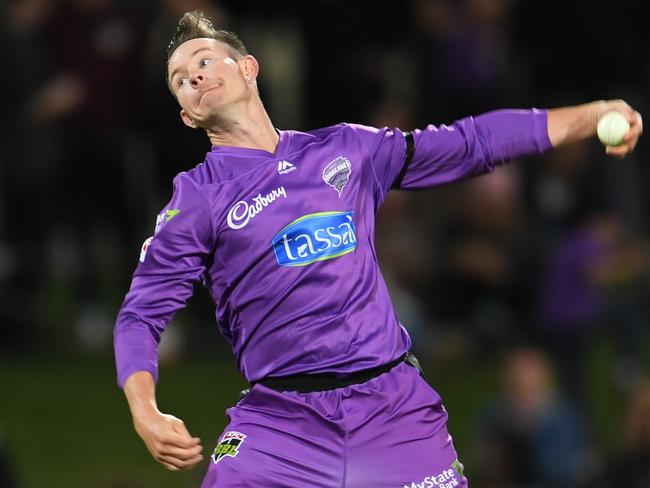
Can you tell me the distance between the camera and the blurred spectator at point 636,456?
9844 mm

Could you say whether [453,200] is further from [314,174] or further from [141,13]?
[314,174]

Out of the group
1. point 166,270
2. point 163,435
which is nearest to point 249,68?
point 166,270

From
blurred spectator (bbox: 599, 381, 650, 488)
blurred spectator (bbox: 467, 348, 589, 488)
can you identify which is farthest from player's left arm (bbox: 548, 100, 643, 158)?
blurred spectator (bbox: 467, 348, 589, 488)

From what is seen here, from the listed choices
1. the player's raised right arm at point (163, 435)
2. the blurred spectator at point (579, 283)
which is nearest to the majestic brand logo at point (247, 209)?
the player's raised right arm at point (163, 435)

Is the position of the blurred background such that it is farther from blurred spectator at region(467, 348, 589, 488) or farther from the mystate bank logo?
the mystate bank logo

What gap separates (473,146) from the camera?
5566 mm

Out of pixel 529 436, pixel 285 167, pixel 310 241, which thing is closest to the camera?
pixel 310 241

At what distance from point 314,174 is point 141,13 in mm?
7360

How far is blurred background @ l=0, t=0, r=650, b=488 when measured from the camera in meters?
11.4

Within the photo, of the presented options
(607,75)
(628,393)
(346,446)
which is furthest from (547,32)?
(346,446)

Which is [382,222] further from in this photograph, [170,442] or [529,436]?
[170,442]

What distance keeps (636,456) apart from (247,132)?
5279 millimetres

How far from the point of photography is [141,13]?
40.6ft

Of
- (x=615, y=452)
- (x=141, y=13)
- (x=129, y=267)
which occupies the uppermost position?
(x=141, y=13)
